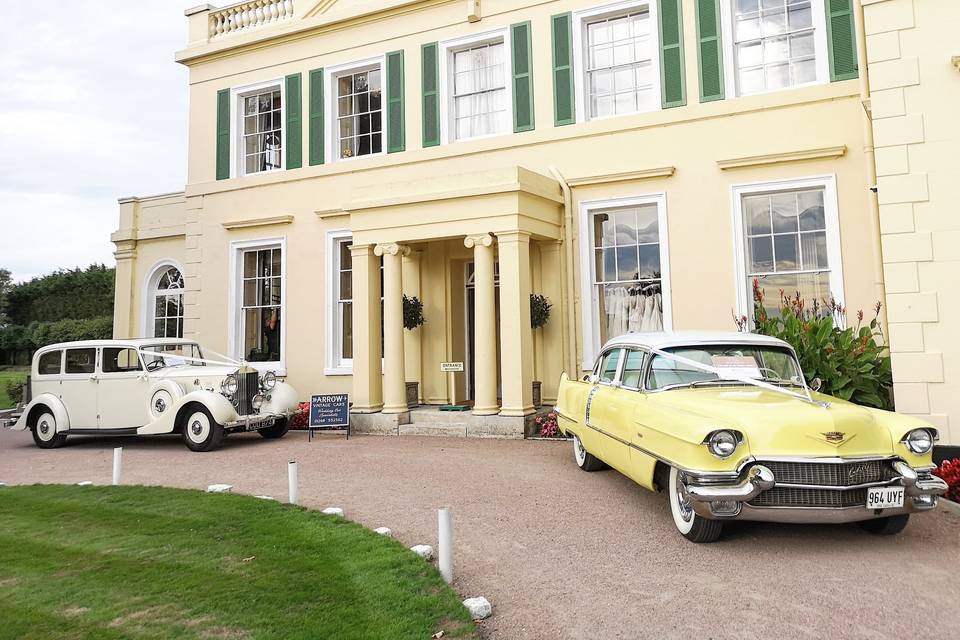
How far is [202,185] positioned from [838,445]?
43.9ft

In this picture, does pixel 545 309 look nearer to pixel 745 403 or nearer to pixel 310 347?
pixel 310 347

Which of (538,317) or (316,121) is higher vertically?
(316,121)

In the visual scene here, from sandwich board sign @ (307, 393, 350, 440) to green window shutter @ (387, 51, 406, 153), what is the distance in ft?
16.2

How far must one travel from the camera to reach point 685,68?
1033 cm

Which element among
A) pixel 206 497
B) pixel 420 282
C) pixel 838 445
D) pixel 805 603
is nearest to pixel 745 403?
pixel 838 445

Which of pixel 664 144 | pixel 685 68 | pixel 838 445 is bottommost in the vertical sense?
pixel 838 445

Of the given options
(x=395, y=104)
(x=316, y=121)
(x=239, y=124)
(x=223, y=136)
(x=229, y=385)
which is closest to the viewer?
(x=229, y=385)

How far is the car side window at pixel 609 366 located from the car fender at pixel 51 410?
8487 mm

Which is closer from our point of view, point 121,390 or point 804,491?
point 804,491

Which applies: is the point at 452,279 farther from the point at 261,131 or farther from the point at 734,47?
the point at 734,47

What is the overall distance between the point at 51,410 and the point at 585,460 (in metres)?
8.44

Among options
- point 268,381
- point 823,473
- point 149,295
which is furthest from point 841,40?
point 149,295

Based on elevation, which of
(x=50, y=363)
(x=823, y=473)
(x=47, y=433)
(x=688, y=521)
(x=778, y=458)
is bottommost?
(x=688, y=521)

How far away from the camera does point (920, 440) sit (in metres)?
4.48
